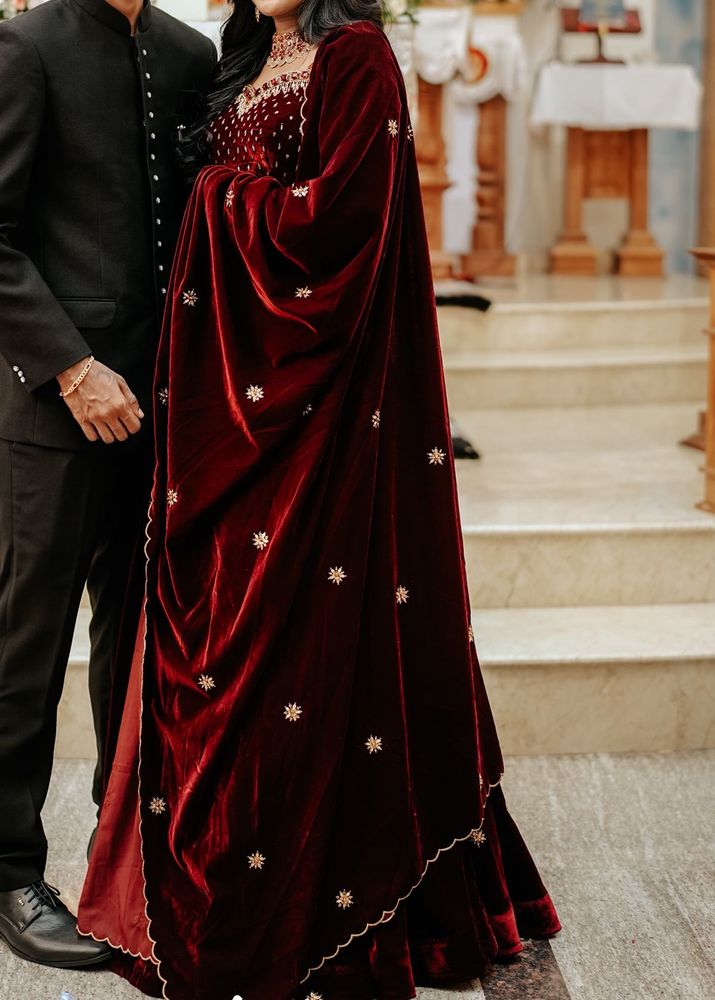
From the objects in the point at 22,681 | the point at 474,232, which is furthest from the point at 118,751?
the point at 474,232

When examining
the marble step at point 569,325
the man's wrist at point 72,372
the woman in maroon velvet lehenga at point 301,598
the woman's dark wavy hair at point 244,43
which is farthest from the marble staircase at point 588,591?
the woman's dark wavy hair at point 244,43

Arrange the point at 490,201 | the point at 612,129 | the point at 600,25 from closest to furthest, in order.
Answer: the point at 490,201
the point at 600,25
the point at 612,129

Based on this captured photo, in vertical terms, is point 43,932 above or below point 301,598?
below

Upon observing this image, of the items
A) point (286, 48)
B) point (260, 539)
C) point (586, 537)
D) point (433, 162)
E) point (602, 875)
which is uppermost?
point (286, 48)

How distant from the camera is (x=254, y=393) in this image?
5.92 ft

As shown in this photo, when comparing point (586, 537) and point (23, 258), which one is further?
point (586, 537)

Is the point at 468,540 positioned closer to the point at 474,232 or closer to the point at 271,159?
the point at 271,159

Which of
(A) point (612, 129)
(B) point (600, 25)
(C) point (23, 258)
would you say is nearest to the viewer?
(C) point (23, 258)

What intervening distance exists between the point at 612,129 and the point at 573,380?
2528 mm

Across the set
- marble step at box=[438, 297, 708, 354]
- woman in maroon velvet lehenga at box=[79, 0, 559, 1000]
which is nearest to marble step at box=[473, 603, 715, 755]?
woman in maroon velvet lehenga at box=[79, 0, 559, 1000]

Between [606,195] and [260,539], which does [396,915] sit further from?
[606,195]

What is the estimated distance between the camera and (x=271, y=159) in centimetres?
182

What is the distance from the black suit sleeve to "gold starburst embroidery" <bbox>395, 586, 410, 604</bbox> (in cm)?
58

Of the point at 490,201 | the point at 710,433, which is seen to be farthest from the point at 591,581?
the point at 490,201
